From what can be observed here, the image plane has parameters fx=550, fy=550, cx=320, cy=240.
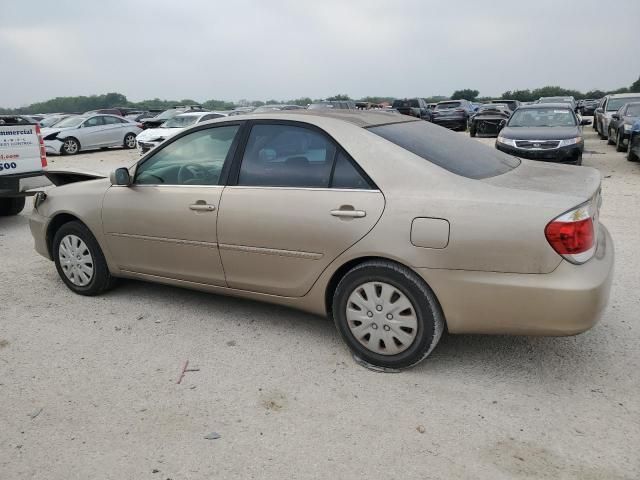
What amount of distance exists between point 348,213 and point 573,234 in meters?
1.26

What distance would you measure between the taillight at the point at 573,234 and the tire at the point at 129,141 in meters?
20.2

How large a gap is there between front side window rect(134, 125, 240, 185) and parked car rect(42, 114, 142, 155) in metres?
16.3

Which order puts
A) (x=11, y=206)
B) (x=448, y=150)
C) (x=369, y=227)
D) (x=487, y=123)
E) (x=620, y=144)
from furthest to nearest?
(x=487, y=123)
(x=620, y=144)
(x=11, y=206)
(x=448, y=150)
(x=369, y=227)

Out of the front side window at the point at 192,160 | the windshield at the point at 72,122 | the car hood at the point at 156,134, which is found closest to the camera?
the front side window at the point at 192,160

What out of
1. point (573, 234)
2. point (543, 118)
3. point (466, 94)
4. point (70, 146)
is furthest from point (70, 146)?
point (466, 94)

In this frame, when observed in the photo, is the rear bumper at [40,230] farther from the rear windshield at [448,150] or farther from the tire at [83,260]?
the rear windshield at [448,150]

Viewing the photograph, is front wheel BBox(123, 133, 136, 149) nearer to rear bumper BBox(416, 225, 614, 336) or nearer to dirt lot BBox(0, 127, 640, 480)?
dirt lot BBox(0, 127, 640, 480)

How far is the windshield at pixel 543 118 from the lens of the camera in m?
12.4

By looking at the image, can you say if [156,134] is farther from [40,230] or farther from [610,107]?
[610,107]

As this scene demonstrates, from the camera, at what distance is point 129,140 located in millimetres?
20938

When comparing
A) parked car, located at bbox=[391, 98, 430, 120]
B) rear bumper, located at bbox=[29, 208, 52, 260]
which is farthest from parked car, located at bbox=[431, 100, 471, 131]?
rear bumper, located at bbox=[29, 208, 52, 260]

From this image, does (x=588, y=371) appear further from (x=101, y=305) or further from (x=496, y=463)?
(x=101, y=305)

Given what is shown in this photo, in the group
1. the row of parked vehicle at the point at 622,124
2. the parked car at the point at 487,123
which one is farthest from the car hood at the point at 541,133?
the parked car at the point at 487,123

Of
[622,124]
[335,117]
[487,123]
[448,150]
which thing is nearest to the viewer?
[448,150]
